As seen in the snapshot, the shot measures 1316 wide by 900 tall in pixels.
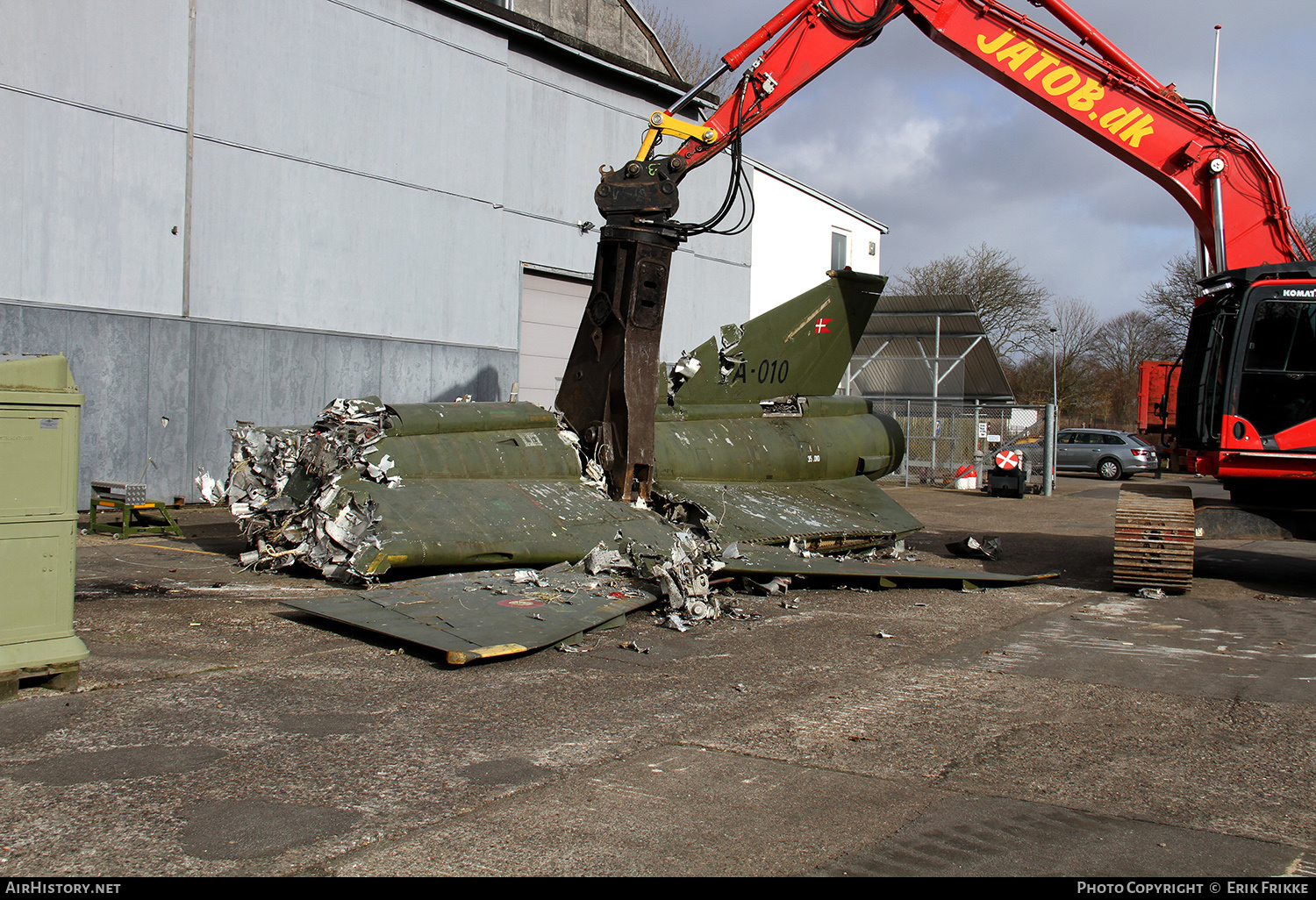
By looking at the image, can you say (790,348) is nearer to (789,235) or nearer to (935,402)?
(935,402)

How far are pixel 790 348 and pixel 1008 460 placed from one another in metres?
11.1

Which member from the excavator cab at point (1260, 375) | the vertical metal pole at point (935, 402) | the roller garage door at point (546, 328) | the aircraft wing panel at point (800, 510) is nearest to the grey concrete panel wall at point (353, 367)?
the roller garage door at point (546, 328)

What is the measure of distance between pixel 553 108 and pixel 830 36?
805cm

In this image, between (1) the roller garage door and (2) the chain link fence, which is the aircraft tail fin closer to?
(1) the roller garage door

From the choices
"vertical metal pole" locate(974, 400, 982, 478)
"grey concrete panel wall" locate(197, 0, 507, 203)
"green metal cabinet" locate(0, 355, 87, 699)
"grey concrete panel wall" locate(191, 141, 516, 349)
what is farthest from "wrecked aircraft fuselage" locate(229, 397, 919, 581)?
"vertical metal pole" locate(974, 400, 982, 478)

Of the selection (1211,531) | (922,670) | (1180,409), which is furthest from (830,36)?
(922,670)

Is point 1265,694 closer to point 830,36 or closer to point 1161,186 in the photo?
point 1161,186

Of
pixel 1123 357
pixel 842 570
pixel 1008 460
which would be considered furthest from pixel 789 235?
pixel 1123 357

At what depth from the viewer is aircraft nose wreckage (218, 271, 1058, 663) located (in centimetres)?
674

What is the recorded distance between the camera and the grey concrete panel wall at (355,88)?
44.2 feet

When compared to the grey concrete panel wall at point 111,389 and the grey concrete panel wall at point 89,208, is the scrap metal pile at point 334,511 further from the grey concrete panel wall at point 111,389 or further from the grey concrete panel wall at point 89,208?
the grey concrete panel wall at point 89,208

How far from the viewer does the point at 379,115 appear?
49.5 feet

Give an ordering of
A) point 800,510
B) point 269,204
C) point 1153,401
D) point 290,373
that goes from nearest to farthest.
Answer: point 800,510 → point 1153,401 → point 269,204 → point 290,373

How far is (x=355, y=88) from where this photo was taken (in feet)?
48.6
